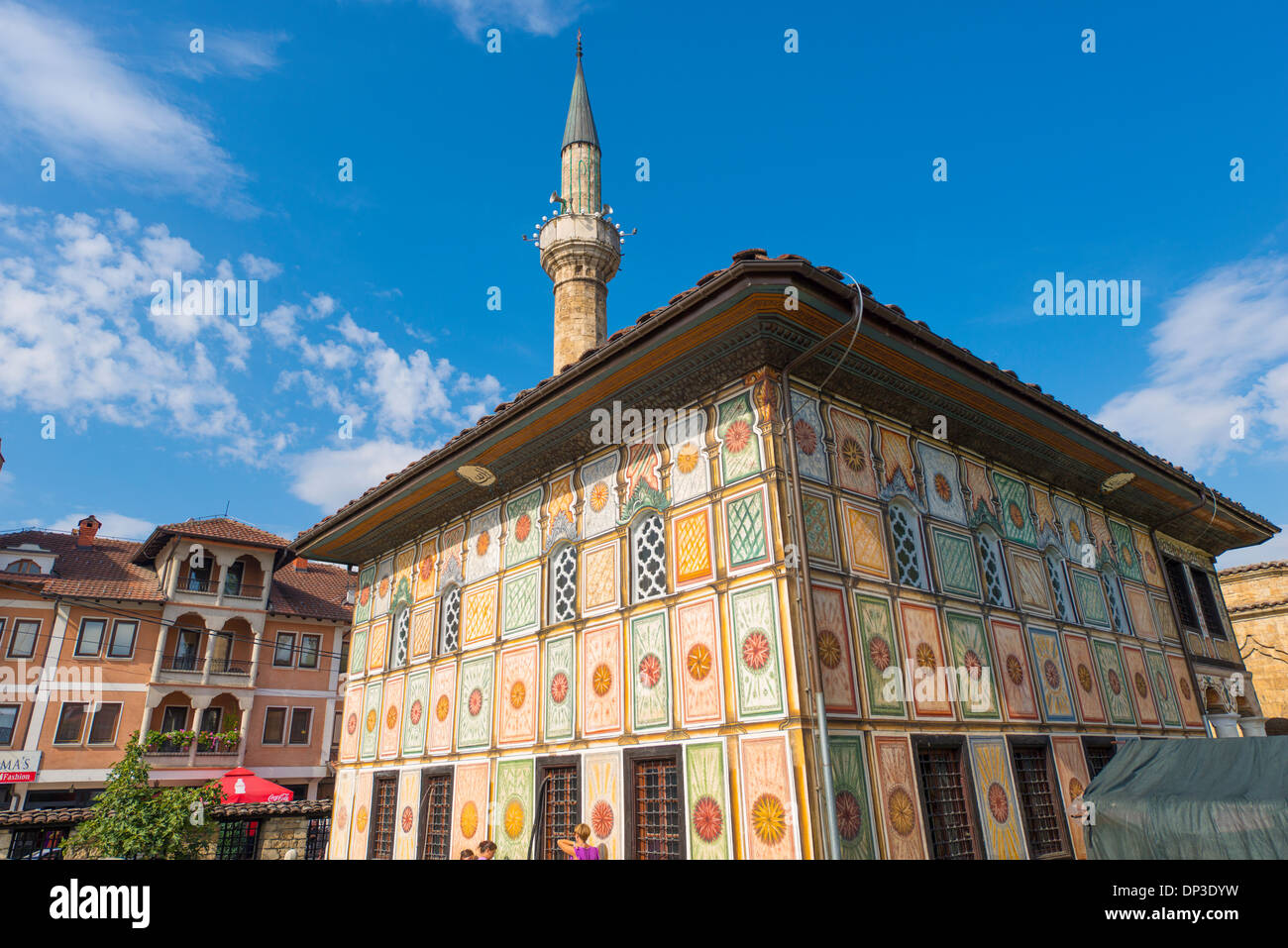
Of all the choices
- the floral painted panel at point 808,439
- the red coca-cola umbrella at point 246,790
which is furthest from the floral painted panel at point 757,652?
the red coca-cola umbrella at point 246,790

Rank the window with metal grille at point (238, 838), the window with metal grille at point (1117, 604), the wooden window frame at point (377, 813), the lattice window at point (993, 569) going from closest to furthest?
1. the lattice window at point (993, 569)
2. the wooden window frame at point (377, 813)
3. the window with metal grille at point (1117, 604)
4. the window with metal grille at point (238, 838)

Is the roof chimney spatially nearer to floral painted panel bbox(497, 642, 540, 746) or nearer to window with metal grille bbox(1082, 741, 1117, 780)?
floral painted panel bbox(497, 642, 540, 746)

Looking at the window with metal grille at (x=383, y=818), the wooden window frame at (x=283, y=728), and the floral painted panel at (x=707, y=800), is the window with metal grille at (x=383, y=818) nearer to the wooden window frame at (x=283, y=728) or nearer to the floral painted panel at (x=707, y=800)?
the floral painted panel at (x=707, y=800)

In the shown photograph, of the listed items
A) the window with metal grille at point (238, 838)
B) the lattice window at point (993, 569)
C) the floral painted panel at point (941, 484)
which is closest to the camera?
the floral painted panel at point (941, 484)

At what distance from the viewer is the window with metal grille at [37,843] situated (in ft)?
45.4

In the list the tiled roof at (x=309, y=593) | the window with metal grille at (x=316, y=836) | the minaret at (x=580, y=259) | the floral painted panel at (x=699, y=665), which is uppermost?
the minaret at (x=580, y=259)

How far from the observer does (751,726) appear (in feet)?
20.7

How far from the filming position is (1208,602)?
13602 millimetres

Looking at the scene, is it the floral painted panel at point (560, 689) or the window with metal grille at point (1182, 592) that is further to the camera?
the window with metal grille at point (1182, 592)

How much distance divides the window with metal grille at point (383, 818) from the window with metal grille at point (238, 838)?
6771 mm

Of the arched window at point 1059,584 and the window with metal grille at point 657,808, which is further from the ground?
the arched window at point 1059,584

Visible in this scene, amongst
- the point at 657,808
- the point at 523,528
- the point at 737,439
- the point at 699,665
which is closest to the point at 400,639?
the point at 523,528
